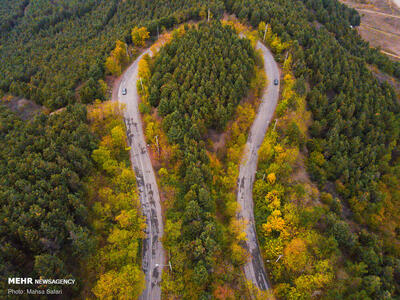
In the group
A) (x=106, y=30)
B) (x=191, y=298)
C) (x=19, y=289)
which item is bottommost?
(x=191, y=298)

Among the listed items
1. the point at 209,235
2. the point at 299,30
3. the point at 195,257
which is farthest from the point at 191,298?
the point at 299,30

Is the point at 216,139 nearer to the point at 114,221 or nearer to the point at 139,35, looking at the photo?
the point at 114,221

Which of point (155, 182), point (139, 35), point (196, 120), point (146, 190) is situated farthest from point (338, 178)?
point (139, 35)

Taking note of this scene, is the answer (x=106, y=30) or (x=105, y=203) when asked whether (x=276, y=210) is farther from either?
(x=106, y=30)

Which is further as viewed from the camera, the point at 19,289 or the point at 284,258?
the point at 284,258

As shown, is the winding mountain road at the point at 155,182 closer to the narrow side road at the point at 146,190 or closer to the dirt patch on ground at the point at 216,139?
the narrow side road at the point at 146,190

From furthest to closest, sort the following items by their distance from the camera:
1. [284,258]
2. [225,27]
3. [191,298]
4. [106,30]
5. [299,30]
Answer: [106,30] → [299,30] → [225,27] → [284,258] → [191,298]
